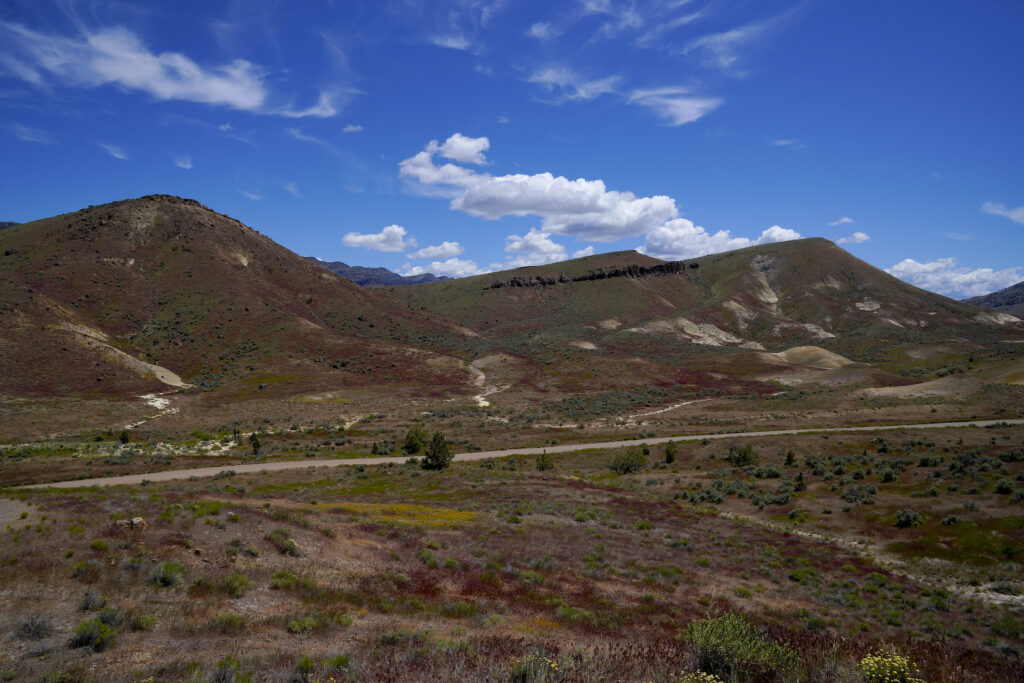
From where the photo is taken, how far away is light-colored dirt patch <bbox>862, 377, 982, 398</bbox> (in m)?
81.6

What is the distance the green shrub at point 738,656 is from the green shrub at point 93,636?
9988mm

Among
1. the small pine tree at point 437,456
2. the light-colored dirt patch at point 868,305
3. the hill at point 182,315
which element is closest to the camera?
the small pine tree at point 437,456

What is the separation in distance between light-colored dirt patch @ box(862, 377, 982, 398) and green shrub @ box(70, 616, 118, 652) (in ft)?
350

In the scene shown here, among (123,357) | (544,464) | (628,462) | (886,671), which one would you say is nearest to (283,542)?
(886,671)

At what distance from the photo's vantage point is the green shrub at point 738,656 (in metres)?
8.01

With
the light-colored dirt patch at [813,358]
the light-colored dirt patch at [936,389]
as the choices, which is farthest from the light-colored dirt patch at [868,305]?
the light-colored dirt patch at [936,389]

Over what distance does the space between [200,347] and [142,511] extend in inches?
3797

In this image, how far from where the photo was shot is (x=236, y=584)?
35.5 ft

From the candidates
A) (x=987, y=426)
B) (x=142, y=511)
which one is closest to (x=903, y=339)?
(x=987, y=426)

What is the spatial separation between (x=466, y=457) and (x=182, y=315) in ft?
299

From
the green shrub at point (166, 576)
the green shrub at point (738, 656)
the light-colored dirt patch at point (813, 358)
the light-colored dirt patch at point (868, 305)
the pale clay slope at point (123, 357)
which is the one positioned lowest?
the green shrub at point (738, 656)

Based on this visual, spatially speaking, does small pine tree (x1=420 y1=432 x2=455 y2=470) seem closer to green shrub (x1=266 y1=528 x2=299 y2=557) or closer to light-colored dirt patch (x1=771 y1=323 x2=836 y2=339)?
green shrub (x1=266 y1=528 x2=299 y2=557)

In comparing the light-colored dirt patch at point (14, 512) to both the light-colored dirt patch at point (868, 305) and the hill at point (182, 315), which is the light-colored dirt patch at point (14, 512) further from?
the light-colored dirt patch at point (868, 305)

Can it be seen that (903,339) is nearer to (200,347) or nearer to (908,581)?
(908,581)
